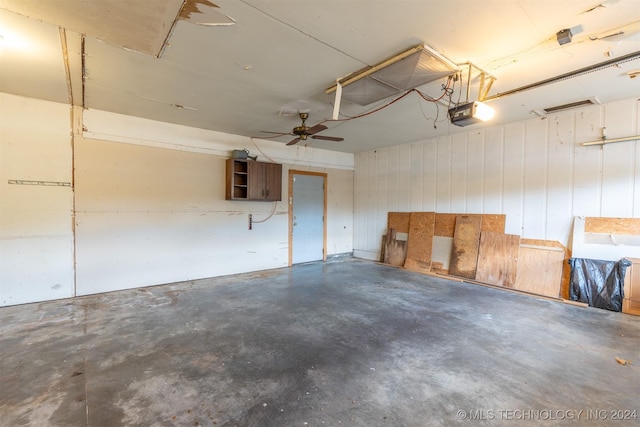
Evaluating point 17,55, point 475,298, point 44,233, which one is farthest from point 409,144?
point 44,233

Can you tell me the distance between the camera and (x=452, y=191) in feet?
17.6

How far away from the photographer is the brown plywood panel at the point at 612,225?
11.6ft

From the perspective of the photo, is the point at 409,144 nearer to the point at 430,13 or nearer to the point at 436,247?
the point at 436,247

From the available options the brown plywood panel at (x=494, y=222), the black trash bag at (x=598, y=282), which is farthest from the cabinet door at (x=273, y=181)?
the black trash bag at (x=598, y=282)

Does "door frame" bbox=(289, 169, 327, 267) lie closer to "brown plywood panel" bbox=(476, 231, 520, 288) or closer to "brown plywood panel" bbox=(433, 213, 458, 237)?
"brown plywood panel" bbox=(433, 213, 458, 237)

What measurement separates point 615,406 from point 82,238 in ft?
18.9

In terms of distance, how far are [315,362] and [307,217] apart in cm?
424

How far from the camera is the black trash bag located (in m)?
3.51

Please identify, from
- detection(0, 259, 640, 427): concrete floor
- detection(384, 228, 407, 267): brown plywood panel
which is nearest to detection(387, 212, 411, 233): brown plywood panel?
detection(384, 228, 407, 267): brown plywood panel

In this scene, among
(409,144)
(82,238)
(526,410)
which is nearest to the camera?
(526,410)

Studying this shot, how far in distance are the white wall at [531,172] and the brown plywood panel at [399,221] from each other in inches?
4.5

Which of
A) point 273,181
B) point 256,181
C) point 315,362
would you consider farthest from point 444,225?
point 315,362

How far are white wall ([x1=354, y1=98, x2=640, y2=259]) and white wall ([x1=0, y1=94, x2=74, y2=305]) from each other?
5656mm

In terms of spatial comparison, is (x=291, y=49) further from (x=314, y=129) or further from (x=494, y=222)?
(x=494, y=222)
